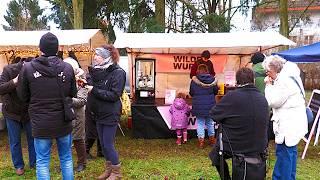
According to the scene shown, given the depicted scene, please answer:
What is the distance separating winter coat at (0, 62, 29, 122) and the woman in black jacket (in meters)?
0.94

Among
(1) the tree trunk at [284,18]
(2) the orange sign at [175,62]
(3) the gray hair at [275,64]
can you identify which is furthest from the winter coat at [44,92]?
(1) the tree trunk at [284,18]

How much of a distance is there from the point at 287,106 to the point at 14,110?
320cm

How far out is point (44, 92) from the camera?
3795 mm

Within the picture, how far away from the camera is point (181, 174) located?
5.27 metres

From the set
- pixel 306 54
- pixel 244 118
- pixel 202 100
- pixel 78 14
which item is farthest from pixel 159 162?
pixel 78 14

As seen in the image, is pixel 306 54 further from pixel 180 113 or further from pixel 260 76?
pixel 180 113

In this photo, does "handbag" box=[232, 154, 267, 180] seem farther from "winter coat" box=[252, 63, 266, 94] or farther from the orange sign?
the orange sign

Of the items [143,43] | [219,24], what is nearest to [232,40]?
[143,43]

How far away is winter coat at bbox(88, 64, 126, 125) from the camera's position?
179 inches

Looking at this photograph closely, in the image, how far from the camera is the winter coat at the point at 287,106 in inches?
171

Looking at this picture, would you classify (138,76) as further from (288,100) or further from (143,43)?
(288,100)

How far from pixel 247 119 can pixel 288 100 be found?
99cm

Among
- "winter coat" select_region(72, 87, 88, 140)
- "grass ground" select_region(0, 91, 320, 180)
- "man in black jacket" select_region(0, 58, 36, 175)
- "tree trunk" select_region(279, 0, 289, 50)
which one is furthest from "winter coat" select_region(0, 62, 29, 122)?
"tree trunk" select_region(279, 0, 289, 50)

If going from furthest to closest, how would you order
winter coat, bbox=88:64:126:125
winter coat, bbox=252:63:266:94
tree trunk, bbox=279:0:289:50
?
1. tree trunk, bbox=279:0:289:50
2. winter coat, bbox=252:63:266:94
3. winter coat, bbox=88:64:126:125
